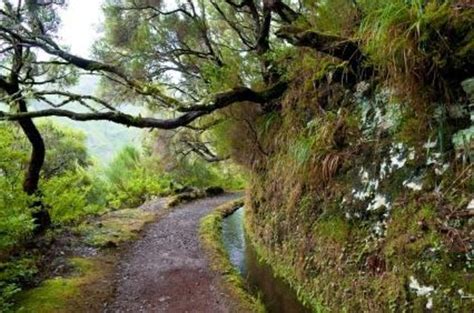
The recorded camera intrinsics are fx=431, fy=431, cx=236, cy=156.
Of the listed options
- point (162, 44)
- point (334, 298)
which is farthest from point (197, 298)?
point (162, 44)

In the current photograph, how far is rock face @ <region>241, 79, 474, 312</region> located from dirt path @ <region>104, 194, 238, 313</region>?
4.33 ft

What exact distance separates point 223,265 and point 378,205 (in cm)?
420

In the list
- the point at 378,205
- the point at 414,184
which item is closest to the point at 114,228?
the point at 378,205

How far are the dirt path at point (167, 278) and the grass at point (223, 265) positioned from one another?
165mm

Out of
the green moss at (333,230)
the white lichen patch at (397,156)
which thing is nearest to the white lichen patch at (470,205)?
the white lichen patch at (397,156)

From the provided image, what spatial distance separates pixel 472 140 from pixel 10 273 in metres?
5.66

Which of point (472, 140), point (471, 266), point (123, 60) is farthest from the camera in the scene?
point (123, 60)

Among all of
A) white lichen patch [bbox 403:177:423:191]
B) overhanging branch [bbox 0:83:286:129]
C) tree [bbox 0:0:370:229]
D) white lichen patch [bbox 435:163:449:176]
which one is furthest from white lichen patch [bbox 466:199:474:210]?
overhanging branch [bbox 0:83:286:129]

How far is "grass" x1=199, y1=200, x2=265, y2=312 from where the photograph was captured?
6015 millimetres

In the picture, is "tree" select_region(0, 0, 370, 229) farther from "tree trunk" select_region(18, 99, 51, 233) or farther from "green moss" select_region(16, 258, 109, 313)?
"green moss" select_region(16, 258, 109, 313)

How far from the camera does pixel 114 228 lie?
1084 centimetres

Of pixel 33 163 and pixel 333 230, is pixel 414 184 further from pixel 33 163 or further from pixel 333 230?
pixel 33 163

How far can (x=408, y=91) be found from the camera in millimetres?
3855

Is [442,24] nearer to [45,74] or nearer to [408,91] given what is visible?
[408,91]
